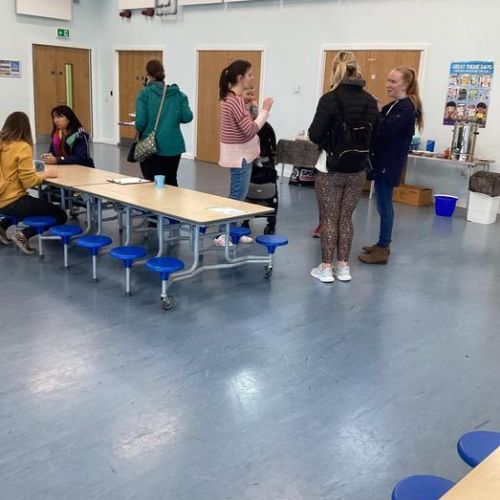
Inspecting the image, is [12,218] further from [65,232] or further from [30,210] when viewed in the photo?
[65,232]

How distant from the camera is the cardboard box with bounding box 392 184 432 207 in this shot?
7.13 m

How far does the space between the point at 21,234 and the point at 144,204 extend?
1340mm

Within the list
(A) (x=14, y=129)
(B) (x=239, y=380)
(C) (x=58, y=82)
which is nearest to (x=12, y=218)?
(A) (x=14, y=129)

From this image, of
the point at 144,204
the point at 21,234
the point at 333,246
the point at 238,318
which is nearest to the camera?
the point at 238,318

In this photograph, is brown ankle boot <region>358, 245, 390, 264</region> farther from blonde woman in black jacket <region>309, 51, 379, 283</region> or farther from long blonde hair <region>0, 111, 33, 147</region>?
long blonde hair <region>0, 111, 33, 147</region>

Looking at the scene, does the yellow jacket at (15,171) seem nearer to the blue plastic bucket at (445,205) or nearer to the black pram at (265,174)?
the black pram at (265,174)

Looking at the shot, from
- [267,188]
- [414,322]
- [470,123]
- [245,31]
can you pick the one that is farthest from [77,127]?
[245,31]

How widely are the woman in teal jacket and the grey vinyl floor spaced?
1.10 m

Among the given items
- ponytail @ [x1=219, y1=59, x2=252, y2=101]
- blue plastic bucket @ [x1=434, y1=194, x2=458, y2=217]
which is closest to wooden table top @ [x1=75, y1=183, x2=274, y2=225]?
ponytail @ [x1=219, y1=59, x2=252, y2=101]

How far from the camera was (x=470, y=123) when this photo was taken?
22.2ft

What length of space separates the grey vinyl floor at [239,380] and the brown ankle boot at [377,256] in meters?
0.14

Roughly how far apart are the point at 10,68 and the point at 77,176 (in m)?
7.52

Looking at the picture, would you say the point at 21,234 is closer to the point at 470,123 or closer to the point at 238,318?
the point at 238,318

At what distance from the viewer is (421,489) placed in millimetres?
1432
